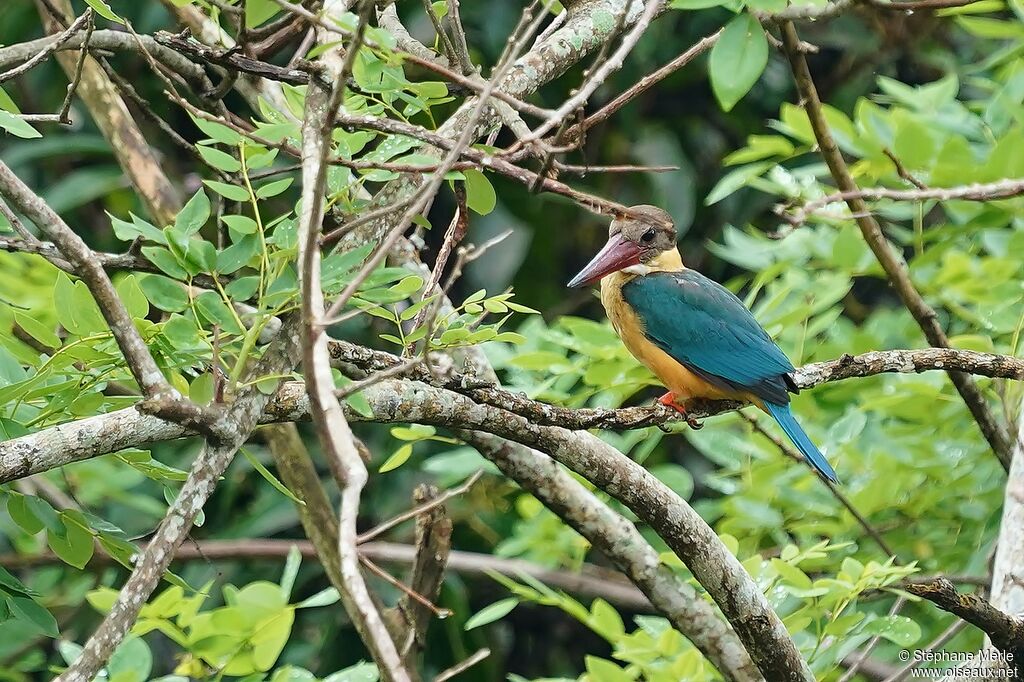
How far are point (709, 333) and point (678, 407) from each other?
0.43 m

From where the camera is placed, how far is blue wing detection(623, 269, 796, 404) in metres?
3.06

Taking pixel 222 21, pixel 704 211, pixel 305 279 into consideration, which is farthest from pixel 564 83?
pixel 305 279

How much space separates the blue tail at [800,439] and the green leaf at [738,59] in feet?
4.05

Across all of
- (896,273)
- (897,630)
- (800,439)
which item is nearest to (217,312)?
(897,630)

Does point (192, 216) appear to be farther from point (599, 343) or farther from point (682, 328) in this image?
point (682, 328)

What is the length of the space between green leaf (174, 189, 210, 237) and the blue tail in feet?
5.30

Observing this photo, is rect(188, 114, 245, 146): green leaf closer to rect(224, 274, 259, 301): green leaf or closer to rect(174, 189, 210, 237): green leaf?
rect(174, 189, 210, 237): green leaf

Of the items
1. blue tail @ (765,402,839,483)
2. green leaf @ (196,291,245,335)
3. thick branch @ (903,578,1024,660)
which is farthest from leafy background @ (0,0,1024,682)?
thick branch @ (903,578,1024,660)

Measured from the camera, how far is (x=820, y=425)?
141 inches

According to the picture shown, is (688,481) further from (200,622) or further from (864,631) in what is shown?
(200,622)

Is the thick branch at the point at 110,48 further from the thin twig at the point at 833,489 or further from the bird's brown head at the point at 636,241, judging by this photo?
the thin twig at the point at 833,489

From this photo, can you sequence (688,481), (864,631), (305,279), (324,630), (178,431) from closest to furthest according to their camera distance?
(305,279)
(178,431)
(864,631)
(688,481)
(324,630)

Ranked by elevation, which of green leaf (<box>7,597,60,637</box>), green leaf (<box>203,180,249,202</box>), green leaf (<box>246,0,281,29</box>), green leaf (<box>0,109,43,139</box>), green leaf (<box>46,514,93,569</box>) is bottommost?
green leaf (<box>7,597,60,637</box>)

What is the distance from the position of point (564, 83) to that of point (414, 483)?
5.70 ft
